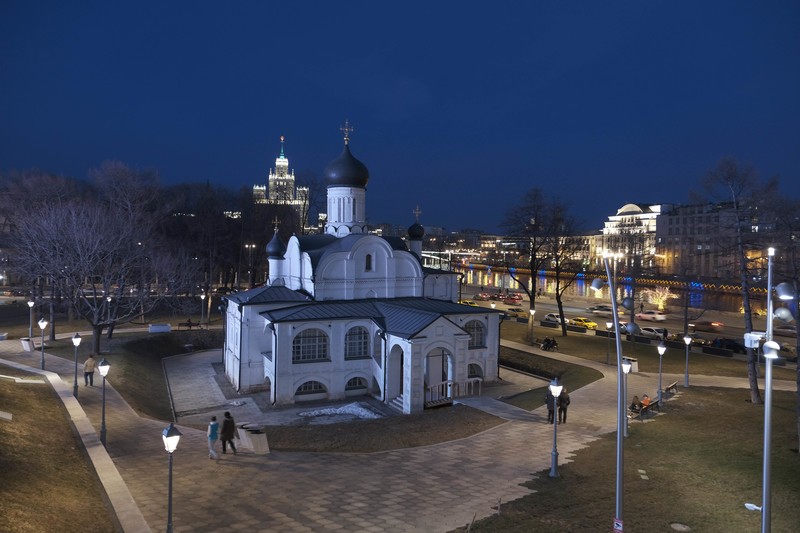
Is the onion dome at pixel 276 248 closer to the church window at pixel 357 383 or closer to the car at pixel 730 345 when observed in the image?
the church window at pixel 357 383

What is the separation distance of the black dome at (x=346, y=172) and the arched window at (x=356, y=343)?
34.2 ft

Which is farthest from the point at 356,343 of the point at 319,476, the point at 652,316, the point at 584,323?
the point at 652,316

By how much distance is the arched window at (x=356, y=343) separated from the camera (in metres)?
Result: 28.2

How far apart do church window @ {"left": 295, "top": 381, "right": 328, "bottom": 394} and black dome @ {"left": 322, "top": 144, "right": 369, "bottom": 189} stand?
1290 centimetres

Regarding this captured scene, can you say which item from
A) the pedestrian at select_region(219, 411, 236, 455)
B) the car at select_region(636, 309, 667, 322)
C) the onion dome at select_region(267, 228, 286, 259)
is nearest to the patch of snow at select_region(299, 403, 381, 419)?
the pedestrian at select_region(219, 411, 236, 455)

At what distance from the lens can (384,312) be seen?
29031 mm

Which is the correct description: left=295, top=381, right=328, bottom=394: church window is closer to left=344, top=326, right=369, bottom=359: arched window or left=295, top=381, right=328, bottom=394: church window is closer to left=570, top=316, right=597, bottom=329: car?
left=344, top=326, right=369, bottom=359: arched window

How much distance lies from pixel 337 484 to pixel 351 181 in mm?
22905

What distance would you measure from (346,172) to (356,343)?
1142 centimetres

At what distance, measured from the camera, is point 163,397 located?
89.0ft

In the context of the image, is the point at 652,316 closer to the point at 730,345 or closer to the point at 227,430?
the point at 730,345

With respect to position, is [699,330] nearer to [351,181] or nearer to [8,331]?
[351,181]

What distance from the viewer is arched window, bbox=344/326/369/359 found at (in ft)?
92.4

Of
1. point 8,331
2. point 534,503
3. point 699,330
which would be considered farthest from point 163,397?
point 699,330
